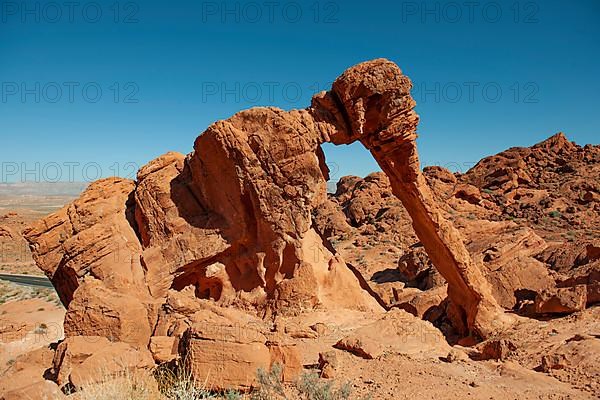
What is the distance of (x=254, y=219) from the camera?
13.8 metres

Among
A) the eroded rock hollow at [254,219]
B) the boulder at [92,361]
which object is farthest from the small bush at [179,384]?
the eroded rock hollow at [254,219]

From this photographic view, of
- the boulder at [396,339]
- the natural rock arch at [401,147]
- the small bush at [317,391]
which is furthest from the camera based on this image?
the natural rock arch at [401,147]

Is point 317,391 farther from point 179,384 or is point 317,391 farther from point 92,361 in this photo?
point 92,361

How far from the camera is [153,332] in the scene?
1045 centimetres

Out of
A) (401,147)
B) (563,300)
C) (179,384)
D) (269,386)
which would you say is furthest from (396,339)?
(401,147)

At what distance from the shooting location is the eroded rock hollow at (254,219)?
41.7ft

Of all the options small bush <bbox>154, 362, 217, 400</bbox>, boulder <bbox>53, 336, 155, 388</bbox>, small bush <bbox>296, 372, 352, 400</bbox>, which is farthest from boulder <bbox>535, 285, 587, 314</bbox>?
boulder <bbox>53, 336, 155, 388</bbox>

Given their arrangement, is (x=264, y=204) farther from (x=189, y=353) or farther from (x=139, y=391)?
(x=139, y=391)

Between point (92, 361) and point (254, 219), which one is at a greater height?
point (254, 219)

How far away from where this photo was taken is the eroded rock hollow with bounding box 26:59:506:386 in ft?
41.7

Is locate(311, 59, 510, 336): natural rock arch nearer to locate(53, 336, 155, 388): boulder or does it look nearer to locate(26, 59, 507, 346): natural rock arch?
locate(26, 59, 507, 346): natural rock arch

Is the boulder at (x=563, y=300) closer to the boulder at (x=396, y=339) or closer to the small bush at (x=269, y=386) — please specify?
the boulder at (x=396, y=339)

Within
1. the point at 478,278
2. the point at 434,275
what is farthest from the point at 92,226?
the point at 434,275

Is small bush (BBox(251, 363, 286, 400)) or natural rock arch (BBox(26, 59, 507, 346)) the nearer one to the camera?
small bush (BBox(251, 363, 286, 400))
